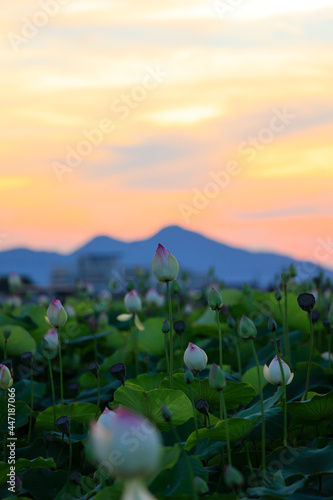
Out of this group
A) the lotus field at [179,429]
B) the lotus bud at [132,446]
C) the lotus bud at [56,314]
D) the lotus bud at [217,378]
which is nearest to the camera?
the lotus bud at [132,446]

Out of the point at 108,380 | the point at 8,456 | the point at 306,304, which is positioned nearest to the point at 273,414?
the point at 306,304

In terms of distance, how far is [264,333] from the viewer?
2520 millimetres

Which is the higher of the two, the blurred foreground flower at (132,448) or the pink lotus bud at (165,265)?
the pink lotus bud at (165,265)

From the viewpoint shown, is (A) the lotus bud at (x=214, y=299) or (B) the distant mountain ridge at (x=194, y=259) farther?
(B) the distant mountain ridge at (x=194, y=259)

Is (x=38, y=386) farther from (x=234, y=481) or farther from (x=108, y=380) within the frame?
(x=234, y=481)

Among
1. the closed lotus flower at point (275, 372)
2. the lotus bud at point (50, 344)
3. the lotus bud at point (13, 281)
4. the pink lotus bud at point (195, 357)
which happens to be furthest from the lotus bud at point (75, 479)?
the lotus bud at point (13, 281)

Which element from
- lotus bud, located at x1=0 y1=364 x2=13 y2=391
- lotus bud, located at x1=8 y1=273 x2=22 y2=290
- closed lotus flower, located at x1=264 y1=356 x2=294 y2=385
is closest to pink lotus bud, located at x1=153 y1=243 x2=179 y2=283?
closed lotus flower, located at x1=264 y1=356 x2=294 y2=385

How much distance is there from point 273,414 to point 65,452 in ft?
2.02

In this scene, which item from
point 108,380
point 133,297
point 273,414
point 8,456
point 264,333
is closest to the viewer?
point 273,414

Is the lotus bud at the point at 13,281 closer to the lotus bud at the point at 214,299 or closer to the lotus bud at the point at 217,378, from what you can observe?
the lotus bud at the point at 214,299

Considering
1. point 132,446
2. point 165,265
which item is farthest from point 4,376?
point 132,446

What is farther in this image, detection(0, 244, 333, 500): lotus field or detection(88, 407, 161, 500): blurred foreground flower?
detection(0, 244, 333, 500): lotus field

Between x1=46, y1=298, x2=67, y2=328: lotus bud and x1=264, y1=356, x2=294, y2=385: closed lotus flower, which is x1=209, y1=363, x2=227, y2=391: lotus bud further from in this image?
x1=46, y1=298, x2=67, y2=328: lotus bud

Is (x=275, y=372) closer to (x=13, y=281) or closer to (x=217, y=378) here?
(x=217, y=378)
